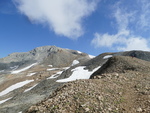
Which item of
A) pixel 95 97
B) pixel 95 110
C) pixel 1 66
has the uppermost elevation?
pixel 1 66

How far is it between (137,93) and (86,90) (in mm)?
5750

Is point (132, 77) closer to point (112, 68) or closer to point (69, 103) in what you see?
point (112, 68)

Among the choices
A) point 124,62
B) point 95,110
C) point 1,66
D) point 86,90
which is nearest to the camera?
point 95,110

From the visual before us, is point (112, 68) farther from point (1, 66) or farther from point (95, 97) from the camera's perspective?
point (1, 66)

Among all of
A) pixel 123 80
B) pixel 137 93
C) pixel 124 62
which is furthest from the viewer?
pixel 124 62

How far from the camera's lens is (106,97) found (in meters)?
13.3

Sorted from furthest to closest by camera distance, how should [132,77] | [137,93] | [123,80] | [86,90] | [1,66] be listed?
[1,66]
[132,77]
[123,80]
[137,93]
[86,90]

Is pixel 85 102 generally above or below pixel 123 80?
below

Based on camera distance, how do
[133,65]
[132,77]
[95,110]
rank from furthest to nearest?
1. [133,65]
2. [132,77]
3. [95,110]

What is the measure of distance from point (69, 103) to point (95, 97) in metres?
2.42

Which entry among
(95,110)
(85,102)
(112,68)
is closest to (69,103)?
(85,102)

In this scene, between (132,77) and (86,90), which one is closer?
(86,90)

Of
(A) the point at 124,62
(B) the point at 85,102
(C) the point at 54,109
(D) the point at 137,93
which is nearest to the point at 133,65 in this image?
(A) the point at 124,62

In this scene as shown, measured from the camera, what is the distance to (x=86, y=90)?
14.0m
